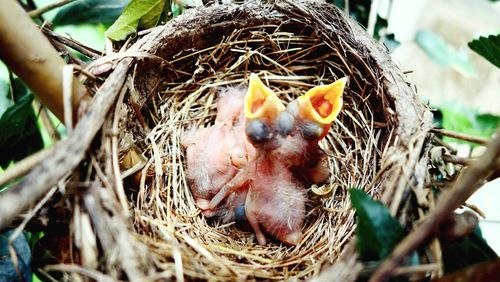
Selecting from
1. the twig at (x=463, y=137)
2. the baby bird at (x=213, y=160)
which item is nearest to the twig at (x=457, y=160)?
the twig at (x=463, y=137)

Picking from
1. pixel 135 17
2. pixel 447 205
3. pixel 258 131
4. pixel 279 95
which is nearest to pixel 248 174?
pixel 258 131

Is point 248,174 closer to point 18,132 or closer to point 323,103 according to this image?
point 323,103

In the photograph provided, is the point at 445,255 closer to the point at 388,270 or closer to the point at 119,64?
the point at 388,270

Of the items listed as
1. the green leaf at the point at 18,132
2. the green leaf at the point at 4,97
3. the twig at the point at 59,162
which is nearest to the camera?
the twig at the point at 59,162

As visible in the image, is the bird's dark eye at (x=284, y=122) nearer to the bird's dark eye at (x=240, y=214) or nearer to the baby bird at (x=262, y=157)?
the baby bird at (x=262, y=157)

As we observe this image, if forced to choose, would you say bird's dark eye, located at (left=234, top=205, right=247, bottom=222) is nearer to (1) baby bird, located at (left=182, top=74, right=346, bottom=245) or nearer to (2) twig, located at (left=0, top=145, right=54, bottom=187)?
(1) baby bird, located at (left=182, top=74, right=346, bottom=245)

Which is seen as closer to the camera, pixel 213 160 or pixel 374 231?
pixel 374 231
